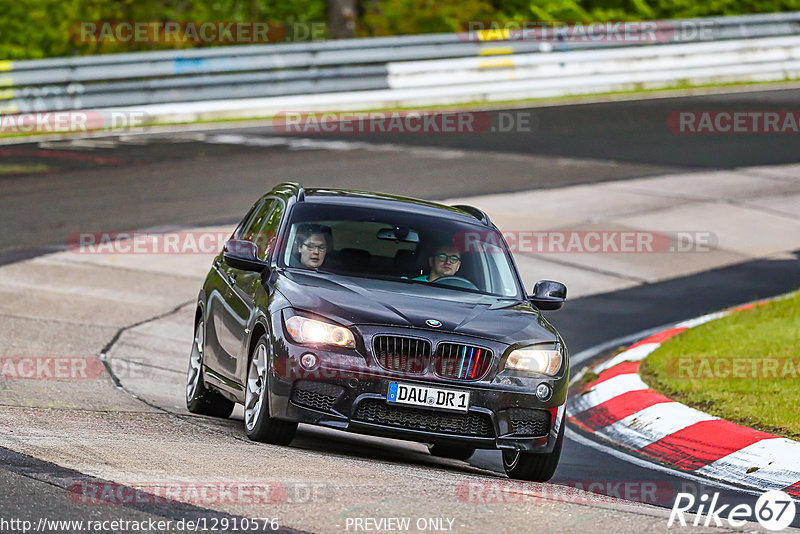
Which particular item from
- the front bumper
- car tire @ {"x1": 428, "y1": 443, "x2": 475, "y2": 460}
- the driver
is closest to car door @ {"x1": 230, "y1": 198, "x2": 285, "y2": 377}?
the front bumper

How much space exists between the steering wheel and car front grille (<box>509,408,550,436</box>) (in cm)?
125

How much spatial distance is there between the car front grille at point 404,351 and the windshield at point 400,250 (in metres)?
1.07

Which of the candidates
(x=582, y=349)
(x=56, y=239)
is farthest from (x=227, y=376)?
(x=56, y=239)

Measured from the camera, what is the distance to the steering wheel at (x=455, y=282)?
9.03 m

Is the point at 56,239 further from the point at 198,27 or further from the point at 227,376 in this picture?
the point at 198,27

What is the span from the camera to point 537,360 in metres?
8.15

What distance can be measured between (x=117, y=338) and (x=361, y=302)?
15.4 feet

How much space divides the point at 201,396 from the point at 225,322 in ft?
2.28

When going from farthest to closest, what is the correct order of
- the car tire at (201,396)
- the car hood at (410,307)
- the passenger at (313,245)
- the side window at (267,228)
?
the car tire at (201,396) → the side window at (267,228) → the passenger at (313,245) → the car hood at (410,307)

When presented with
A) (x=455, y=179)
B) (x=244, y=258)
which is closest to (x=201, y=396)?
(x=244, y=258)

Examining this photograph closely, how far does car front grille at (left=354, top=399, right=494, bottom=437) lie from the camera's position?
7820 mm

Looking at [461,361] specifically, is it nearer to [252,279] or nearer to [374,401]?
[374,401]

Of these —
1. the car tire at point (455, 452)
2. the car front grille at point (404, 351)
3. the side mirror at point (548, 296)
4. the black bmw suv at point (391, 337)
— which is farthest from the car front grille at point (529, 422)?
the car tire at point (455, 452)

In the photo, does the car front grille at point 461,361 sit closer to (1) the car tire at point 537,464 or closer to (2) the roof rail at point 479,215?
(1) the car tire at point 537,464
